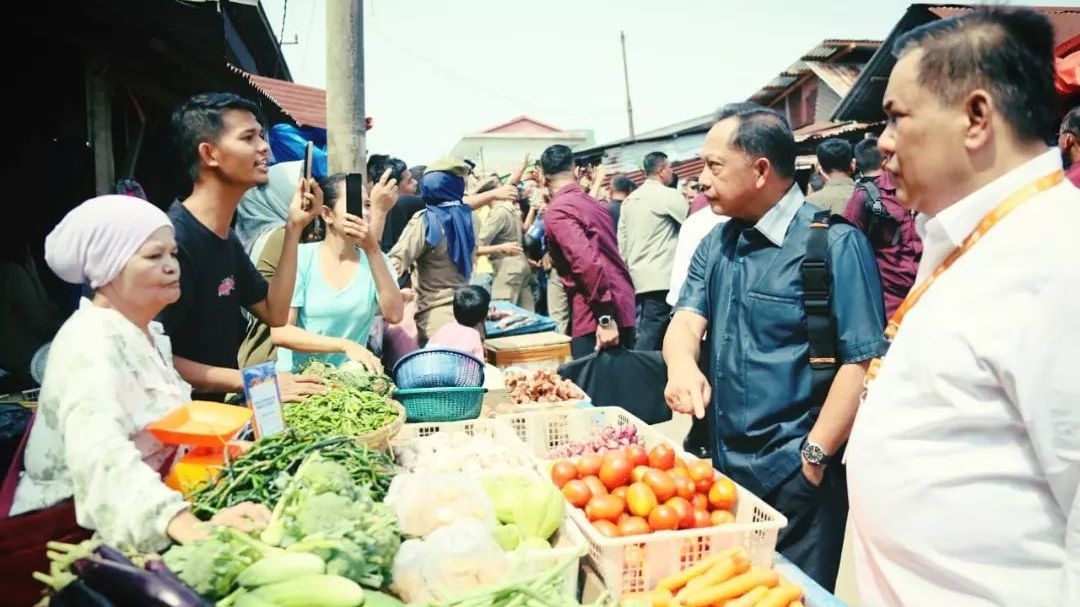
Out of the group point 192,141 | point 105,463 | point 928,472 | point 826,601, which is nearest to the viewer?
point 928,472

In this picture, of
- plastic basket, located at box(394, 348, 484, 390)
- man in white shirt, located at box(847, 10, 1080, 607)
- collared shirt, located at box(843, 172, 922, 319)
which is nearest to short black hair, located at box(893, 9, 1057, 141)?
man in white shirt, located at box(847, 10, 1080, 607)

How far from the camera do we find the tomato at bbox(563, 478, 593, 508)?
2641mm

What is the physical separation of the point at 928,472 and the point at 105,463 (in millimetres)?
1878

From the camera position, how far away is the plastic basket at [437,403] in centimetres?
343

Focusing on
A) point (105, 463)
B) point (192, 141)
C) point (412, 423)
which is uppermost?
point (192, 141)

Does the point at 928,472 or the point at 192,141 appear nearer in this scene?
the point at 928,472

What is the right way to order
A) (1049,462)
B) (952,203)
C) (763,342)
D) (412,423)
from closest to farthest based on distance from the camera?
(1049,462) → (952,203) → (763,342) → (412,423)

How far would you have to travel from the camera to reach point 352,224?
150 inches

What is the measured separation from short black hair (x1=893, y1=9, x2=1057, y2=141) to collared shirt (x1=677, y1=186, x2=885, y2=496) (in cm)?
104

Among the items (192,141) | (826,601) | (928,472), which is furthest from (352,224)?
(928,472)

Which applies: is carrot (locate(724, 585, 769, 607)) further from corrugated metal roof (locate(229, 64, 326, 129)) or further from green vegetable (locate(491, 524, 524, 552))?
corrugated metal roof (locate(229, 64, 326, 129))

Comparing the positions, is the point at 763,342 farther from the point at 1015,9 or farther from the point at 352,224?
the point at 352,224

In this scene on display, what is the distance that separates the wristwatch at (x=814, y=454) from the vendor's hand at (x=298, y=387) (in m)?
1.92

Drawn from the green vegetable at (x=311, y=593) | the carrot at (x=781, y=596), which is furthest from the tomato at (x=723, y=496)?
the green vegetable at (x=311, y=593)
